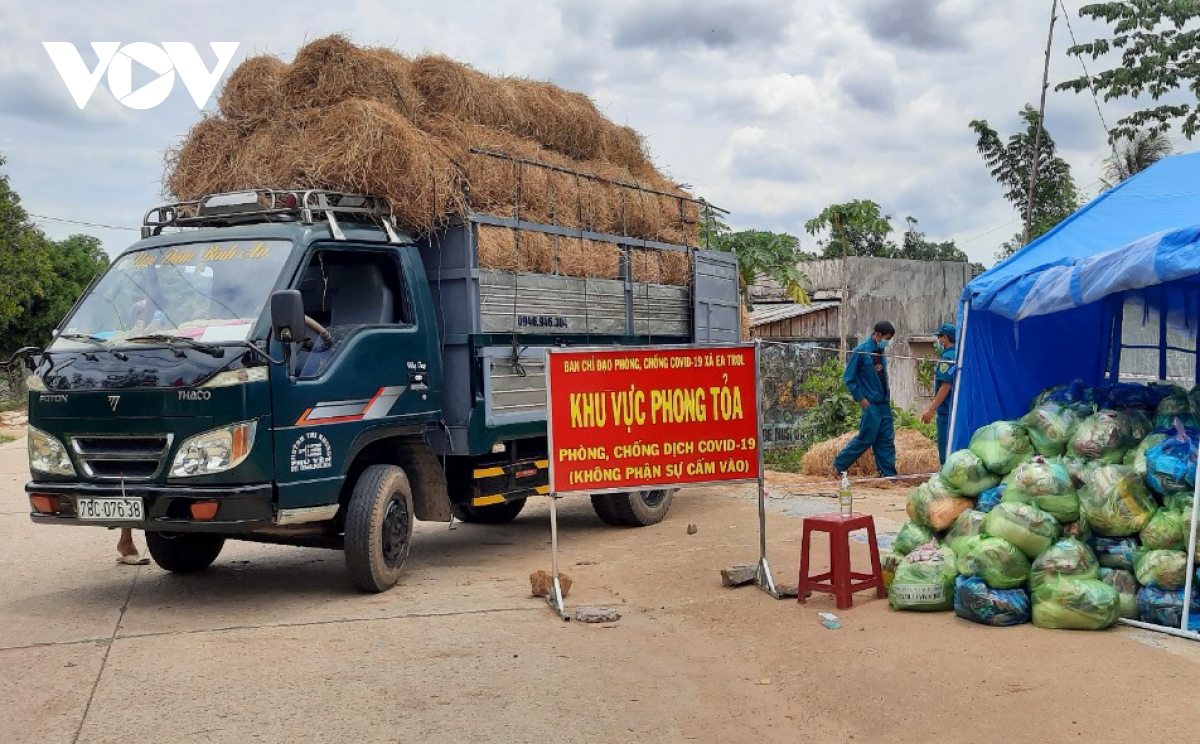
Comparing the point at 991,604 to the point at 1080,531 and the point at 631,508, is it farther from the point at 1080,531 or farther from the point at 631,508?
the point at 631,508

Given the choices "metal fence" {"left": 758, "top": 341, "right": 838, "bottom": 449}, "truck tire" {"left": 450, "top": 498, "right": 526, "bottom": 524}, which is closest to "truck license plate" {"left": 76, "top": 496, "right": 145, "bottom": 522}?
"truck tire" {"left": 450, "top": 498, "right": 526, "bottom": 524}

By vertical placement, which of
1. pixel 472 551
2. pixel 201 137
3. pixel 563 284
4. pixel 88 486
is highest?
pixel 201 137

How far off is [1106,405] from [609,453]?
10.3ft

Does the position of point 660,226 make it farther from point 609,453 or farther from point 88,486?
point 88,486

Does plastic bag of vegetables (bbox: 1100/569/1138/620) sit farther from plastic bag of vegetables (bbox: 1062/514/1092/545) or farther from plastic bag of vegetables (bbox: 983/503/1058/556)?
plastic bag of vegetables (bbox: 983/503/1058/556)

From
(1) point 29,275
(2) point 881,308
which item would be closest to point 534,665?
(2) point 881,308

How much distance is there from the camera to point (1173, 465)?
6012mm

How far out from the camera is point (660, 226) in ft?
35.6

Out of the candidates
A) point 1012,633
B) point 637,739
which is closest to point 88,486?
point 637,739

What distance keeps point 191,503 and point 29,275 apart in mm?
29349

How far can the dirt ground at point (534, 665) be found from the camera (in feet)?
15.8

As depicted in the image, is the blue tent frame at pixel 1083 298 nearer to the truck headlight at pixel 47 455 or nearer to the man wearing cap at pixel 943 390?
the man wearing cap at pixel 943 390

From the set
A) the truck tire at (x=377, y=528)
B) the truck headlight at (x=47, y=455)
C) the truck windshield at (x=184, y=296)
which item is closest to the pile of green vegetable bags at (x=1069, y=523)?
the truck tire at (x=377, y=528)

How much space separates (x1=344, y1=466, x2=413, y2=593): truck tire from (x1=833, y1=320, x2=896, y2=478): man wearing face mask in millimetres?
5538
